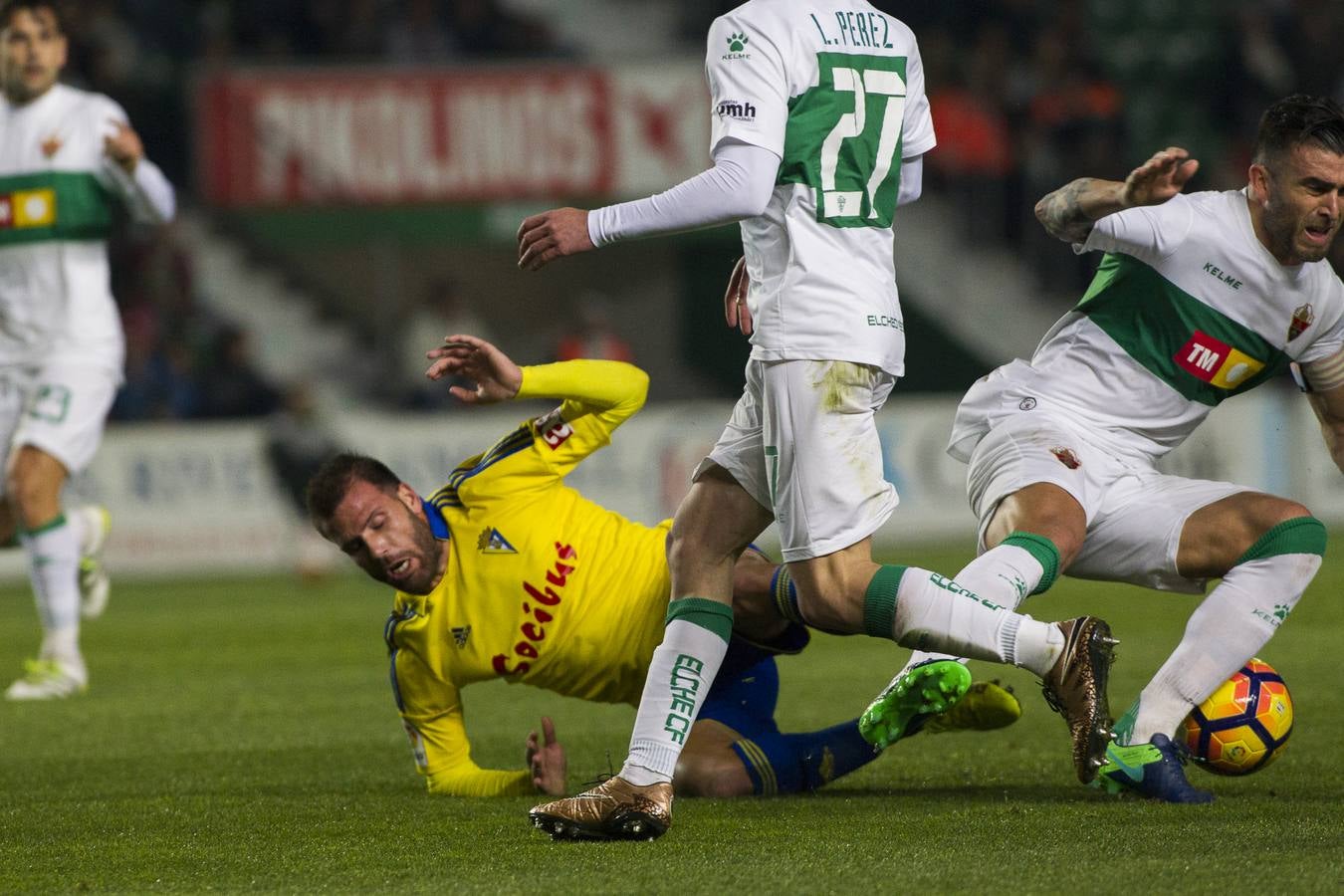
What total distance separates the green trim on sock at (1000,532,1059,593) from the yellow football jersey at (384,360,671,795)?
1011 millimetres

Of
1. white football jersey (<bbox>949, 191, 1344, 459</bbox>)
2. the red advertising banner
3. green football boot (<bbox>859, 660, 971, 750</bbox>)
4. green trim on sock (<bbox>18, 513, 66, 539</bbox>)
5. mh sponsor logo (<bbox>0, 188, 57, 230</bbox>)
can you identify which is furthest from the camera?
the red advertising banner

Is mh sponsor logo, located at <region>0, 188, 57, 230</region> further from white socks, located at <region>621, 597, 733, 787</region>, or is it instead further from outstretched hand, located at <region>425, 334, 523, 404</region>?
white socks, located at <region>621, 597, 733, 787</region>

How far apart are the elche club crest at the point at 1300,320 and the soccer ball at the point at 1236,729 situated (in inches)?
34.4

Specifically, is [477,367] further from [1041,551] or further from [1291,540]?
[1291,540]

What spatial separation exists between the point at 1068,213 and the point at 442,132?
13363 millimetres

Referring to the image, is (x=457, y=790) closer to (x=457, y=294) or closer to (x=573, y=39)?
(x=457, y=294)

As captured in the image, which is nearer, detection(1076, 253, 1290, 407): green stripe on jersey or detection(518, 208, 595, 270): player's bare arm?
detection(518, 208, 595, 270): player's bare arm

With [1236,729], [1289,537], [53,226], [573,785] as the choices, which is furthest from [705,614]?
[53,226]

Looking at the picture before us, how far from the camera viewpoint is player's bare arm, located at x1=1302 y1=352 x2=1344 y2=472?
5.01m

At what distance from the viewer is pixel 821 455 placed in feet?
14.3

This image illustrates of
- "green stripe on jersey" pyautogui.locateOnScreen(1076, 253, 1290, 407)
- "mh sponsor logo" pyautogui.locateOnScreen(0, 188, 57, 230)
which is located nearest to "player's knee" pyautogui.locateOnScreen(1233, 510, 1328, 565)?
"green stripe on jersey" pyautogui.locateOnScreen(1076, 253, 1290, 407)

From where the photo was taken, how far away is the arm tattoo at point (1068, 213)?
4954 millimetres

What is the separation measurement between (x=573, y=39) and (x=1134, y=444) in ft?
51.8

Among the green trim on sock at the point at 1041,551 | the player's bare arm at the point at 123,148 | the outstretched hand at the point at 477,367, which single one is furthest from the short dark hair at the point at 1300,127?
the player's bare arm at the point at 123,148
